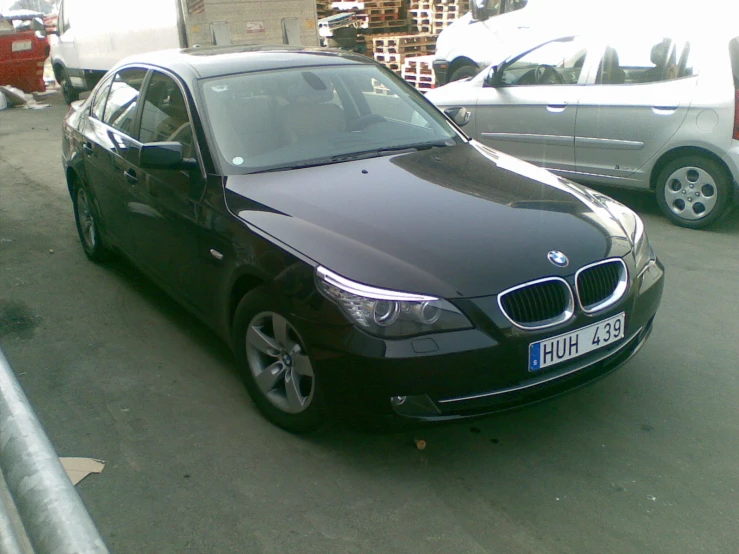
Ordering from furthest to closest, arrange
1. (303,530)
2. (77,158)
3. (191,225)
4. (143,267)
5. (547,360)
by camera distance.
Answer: (77,158) → (143,267) → (191,225) → (547,360) → (303,530)

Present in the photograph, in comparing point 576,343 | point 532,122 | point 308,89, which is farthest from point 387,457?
point 532,122

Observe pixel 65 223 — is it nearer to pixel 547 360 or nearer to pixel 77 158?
pixel 77 158

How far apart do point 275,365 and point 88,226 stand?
10.2ft

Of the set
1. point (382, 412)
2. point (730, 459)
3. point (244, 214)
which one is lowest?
point (730, 459)

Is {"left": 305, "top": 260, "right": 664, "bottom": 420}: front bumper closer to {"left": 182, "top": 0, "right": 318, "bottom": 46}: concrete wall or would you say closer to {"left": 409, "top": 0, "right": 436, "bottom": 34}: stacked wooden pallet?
{"left": 182, "top": 0, "right": 318, "bottom": 46}: concrete wall

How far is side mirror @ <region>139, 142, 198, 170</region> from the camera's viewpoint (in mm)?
3887

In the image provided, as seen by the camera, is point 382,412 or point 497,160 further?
point 497,160

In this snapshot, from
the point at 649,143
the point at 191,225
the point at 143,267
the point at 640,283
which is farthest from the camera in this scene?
the point at 649,143

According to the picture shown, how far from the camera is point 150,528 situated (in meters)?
2.90

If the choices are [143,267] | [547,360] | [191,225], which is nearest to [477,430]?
[547,360]

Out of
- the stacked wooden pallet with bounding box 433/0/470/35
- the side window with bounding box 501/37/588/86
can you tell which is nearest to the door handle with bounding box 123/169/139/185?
the side window with bounding box 501/37/588/86

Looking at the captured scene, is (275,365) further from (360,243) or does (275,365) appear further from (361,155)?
(361,155)

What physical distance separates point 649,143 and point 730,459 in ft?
12.6

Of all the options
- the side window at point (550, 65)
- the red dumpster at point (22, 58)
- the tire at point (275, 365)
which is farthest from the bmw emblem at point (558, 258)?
the red dumpster at point (22, 58)
